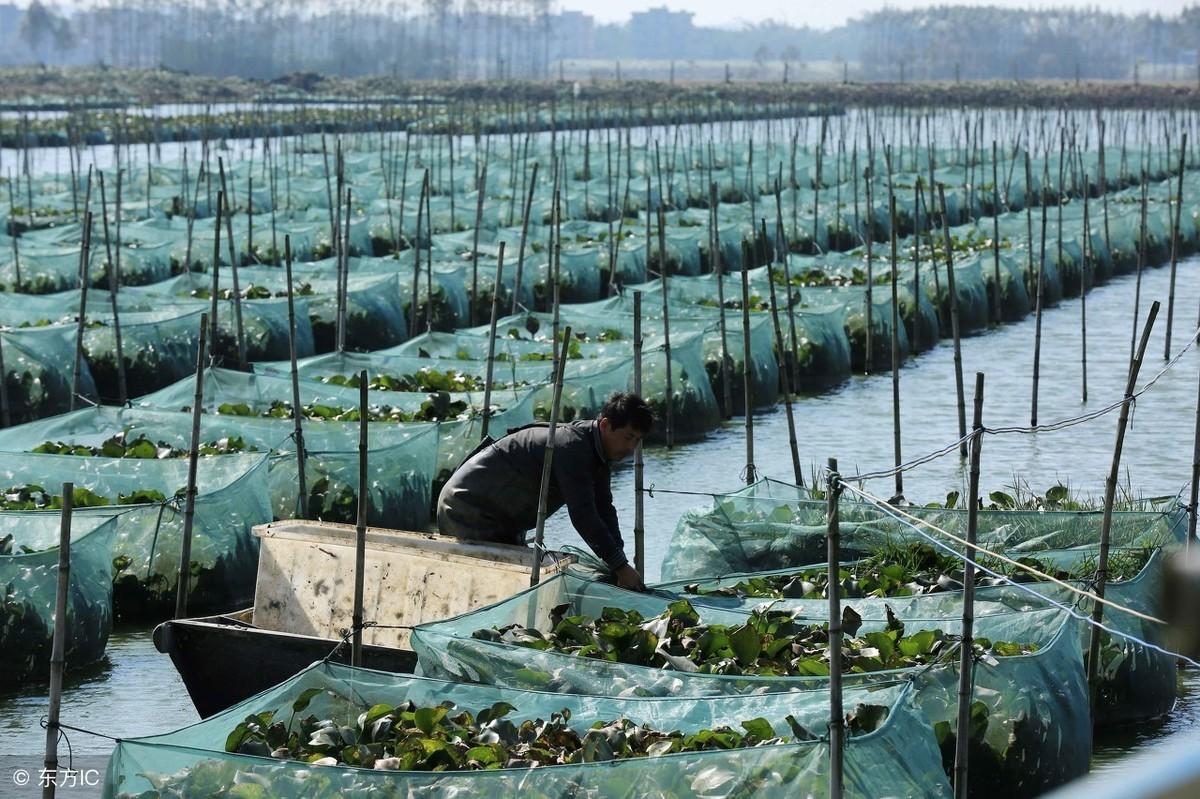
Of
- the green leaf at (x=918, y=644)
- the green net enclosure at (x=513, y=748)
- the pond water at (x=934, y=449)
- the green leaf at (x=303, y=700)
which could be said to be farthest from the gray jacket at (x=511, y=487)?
the pond water at (x=934, y=449)

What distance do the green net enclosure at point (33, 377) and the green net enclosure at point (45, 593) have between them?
578cm

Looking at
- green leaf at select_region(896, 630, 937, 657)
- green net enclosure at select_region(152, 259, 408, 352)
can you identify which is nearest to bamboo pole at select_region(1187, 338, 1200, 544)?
green leaf at select_region(896, 630, 937, 657)

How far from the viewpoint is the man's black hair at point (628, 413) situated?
7.55 meters

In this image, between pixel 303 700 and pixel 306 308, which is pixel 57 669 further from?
pixel 306 308

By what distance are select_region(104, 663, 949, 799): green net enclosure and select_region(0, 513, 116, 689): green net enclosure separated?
3076 millimetres

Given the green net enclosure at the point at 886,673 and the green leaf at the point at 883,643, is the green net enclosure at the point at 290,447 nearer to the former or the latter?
the green net enclosure at the point at 886,673

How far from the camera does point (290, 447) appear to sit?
11.8m

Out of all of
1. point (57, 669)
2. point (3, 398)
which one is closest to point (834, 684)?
point (57, 669)

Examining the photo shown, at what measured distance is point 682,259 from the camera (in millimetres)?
23578

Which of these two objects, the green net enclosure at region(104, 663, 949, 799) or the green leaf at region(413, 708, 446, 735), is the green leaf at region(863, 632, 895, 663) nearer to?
the green net enclosure at region(104, 663, 949, 799)

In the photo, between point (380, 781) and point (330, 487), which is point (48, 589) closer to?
point (330, 487)

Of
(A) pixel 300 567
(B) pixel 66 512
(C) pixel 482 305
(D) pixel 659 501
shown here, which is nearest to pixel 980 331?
(C) pixel 482 305

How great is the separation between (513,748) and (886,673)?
1370mm

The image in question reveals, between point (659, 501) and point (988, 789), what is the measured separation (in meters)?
7.00
